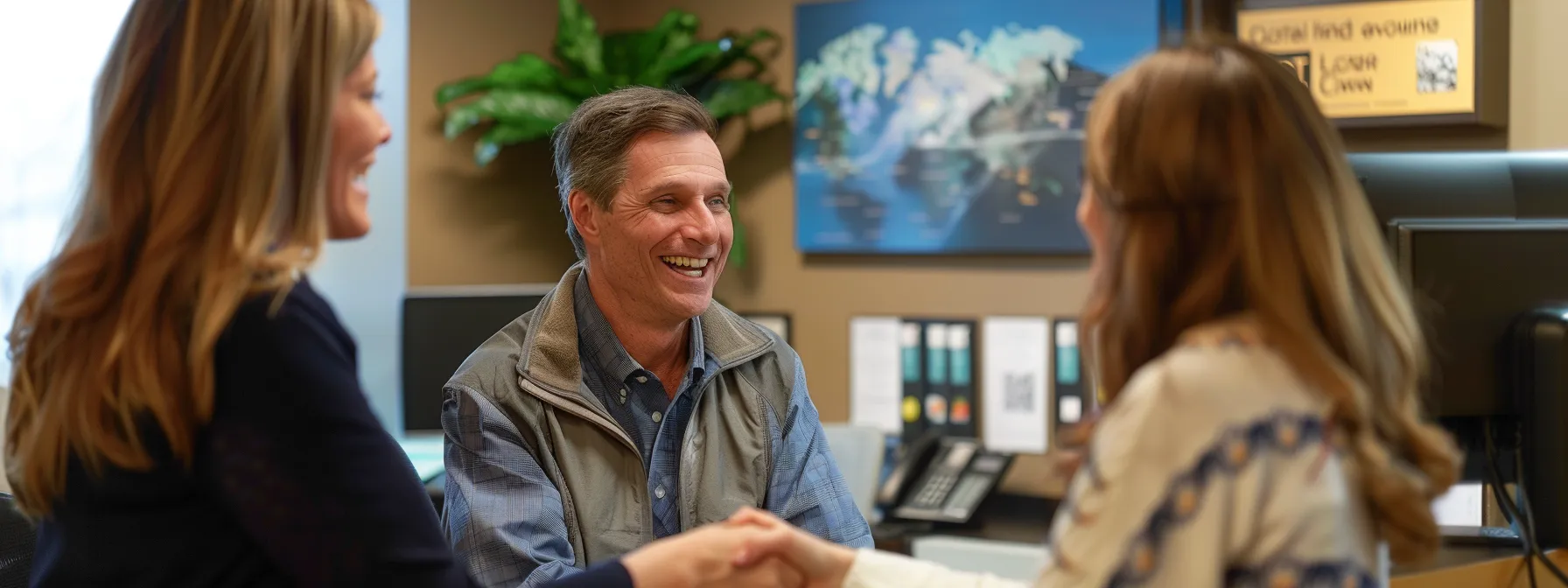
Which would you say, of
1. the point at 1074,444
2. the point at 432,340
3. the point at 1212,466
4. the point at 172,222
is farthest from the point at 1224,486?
the point at 432,340

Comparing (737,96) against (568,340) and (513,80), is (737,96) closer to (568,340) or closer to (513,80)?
(513,80)

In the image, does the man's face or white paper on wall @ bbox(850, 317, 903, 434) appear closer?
the man's face

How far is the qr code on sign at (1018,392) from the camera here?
3.91m

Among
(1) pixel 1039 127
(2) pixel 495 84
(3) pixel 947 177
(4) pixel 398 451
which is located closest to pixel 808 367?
(3) pixel 947 177

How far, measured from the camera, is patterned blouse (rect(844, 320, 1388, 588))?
38.4 inches

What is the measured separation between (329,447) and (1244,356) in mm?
724

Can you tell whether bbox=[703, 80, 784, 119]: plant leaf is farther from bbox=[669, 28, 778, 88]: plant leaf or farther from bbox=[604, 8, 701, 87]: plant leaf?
bbox=[604, 8, 701, 87]: plant leaf

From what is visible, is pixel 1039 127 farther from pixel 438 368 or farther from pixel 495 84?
pixel 438 368

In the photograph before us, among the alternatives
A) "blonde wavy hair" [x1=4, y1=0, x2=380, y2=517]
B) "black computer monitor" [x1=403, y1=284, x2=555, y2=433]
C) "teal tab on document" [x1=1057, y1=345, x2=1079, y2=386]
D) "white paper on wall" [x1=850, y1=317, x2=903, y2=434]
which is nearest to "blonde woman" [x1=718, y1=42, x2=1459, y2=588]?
"blonde wavy hair" [x1=4, y1=0, x2=380, y2=517]

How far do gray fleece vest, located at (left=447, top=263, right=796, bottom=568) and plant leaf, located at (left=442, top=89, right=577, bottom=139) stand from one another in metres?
2.05

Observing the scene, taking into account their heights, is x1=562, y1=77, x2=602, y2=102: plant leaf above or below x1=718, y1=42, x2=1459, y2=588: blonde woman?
above

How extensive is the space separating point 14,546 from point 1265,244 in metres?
1.55

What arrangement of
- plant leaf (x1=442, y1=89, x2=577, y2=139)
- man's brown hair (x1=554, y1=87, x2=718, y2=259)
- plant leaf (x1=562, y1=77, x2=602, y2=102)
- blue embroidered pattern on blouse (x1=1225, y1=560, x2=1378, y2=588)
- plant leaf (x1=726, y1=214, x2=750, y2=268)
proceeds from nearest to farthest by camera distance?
blue embroidered pattern on blouse (x1=1225, y1=560, x2=1378, y2=588) < man's brown hair (x1=554, y1=87, x2=718, y2=259) < plant leaf (x1=442, y1=89, x2=577, y2=139) < plant leaf (x1=562, y1=77, x2=602, y2=102) < plant leaf (x1=726, y1=214, x2=750, y2=268)

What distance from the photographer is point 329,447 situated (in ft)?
3.36
